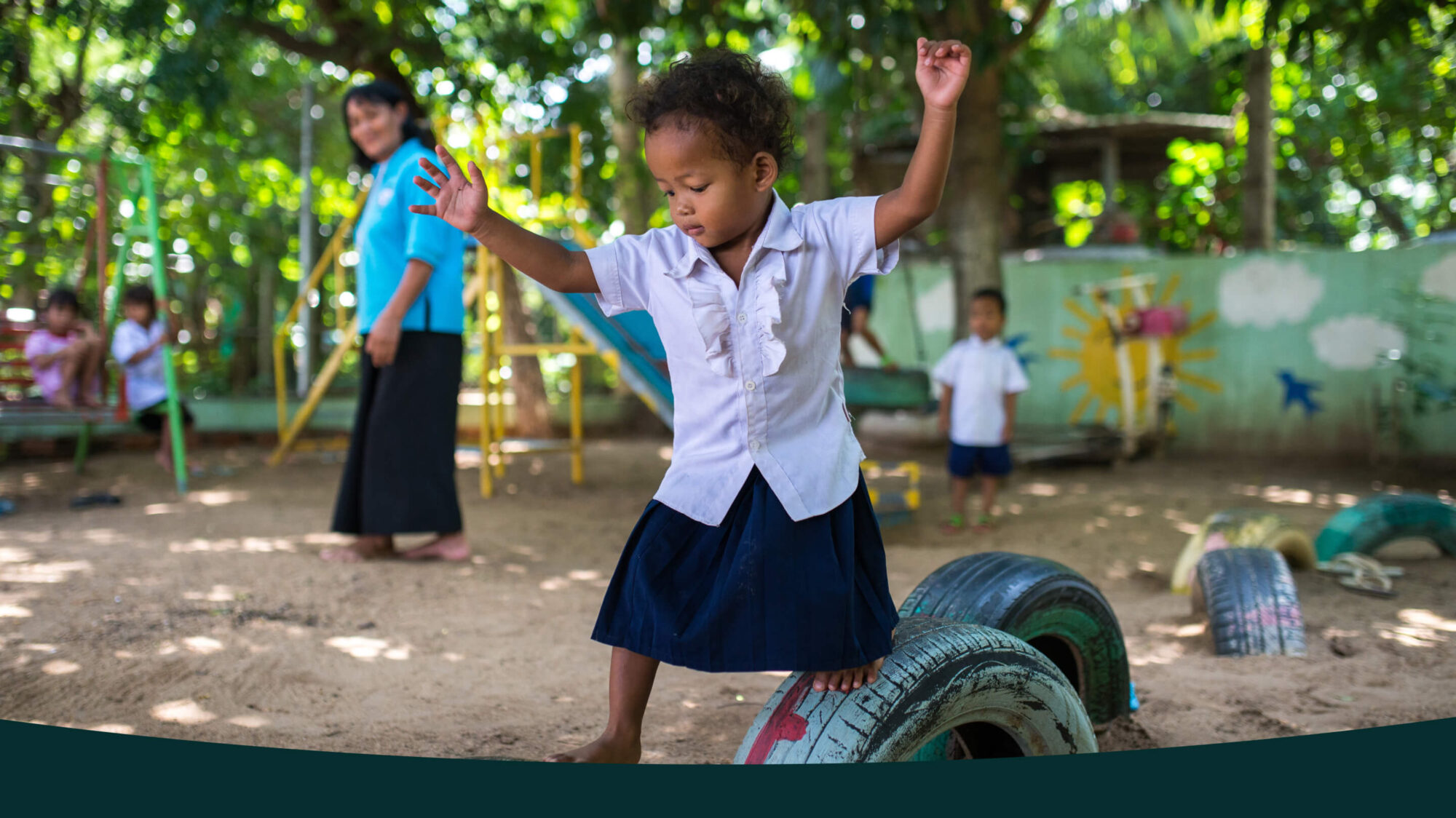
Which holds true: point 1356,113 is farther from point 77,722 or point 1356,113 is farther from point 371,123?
point 77,722

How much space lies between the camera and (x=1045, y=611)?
2244 millimetres

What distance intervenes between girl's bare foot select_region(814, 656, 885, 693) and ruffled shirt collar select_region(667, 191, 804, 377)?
50cm

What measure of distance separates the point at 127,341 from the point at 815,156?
6990 millimetres

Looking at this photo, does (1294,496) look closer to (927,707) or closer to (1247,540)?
(1247,540)

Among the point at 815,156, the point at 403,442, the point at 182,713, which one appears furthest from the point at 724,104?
the point at 815,156

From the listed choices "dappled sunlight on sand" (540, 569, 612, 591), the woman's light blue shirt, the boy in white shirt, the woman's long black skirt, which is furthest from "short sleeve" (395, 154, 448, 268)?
the boy in white shirt

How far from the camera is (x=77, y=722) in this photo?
2355 mm

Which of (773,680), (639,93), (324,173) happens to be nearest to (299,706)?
(773,680)

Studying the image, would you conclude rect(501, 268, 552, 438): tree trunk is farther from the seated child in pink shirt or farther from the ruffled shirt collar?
the ruffled shirt collar

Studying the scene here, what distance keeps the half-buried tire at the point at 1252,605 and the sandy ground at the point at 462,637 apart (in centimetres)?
7

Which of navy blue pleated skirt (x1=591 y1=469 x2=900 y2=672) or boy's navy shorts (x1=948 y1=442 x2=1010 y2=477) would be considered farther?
boy's navy shorts (x1=948 y1=442 x2=1010 y2=477)

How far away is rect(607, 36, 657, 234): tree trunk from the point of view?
10.3 meters

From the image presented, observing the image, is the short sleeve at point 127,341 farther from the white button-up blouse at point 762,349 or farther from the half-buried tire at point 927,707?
the half-buried tire at point 927,707

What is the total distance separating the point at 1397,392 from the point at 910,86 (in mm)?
4722
